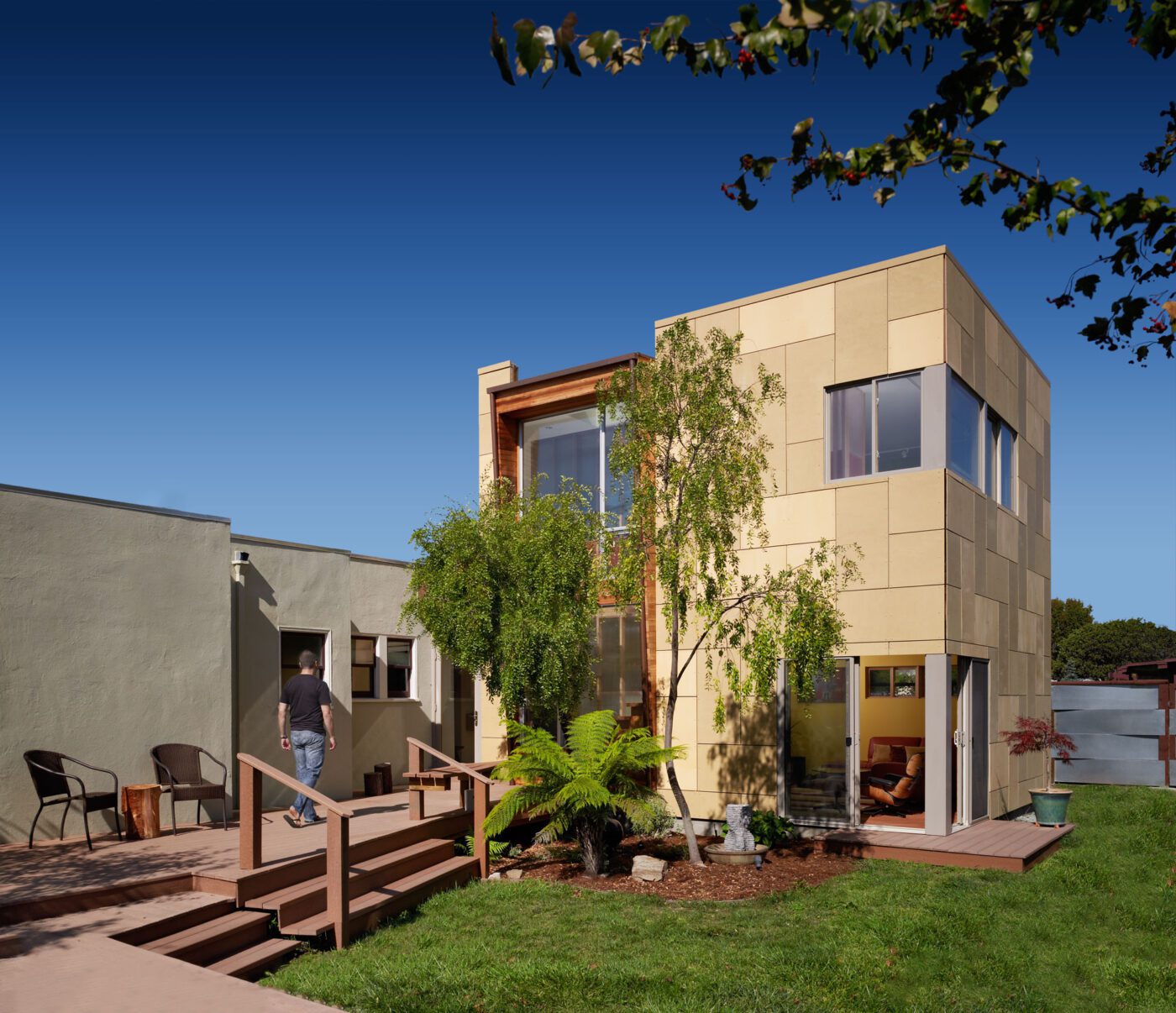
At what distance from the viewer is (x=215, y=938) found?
7594mm

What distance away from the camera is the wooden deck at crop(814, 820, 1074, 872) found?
1109 centimetres

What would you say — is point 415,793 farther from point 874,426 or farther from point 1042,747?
point 1042,747

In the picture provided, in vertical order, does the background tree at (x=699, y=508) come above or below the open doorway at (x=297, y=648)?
above

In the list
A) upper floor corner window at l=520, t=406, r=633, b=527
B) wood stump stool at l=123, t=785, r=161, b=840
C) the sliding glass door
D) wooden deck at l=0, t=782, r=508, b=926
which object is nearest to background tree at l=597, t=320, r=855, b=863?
the sliding glass door

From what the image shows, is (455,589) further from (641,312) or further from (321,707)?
(641,312)

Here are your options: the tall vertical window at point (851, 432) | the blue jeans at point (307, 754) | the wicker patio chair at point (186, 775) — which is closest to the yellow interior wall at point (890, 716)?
the tall vertical window at point (851, 432)

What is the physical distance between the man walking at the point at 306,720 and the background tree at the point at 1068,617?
50.1 metres

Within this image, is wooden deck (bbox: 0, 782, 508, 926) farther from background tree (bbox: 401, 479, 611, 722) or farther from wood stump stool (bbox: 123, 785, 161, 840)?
background tree (bbox: 401, 479, 611, 722)

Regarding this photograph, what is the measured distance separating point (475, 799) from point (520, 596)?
2433 mm

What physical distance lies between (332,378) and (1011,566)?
15.7 metres

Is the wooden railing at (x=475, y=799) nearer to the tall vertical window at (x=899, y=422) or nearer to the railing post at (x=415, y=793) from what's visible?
the railing post at (x=415, y=793)

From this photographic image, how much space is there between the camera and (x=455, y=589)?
40.9 ft

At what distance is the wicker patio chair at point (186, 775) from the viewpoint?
10.9m

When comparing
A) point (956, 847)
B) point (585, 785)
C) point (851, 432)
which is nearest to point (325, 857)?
point (585, 785)
